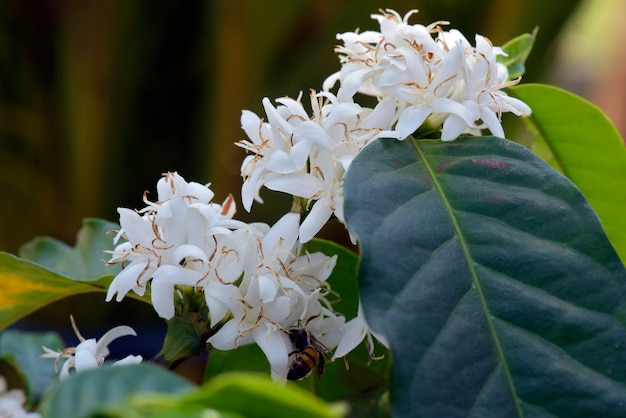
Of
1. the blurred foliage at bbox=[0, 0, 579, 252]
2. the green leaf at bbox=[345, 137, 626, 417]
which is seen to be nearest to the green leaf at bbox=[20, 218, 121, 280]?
the green leaf at bbox=[345, 137, 626, 417]

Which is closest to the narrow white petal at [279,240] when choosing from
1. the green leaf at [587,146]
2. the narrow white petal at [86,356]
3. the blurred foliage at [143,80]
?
the narrow white petal at [86,356]

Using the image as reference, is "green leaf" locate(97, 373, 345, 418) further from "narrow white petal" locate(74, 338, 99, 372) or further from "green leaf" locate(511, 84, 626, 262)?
"green leaf" locate(511, 84, 626, 262)

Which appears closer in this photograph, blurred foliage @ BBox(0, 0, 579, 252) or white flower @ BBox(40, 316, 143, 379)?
white flower @ BBox(40, 316, 143, 379)

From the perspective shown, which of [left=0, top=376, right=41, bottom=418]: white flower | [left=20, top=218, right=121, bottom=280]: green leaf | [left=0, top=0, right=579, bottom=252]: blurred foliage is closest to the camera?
[left=0, top=376, right=41, bottom=418]: white flower

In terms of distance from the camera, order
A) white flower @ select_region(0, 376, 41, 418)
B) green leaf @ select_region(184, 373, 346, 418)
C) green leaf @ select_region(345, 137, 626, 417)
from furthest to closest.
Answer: white flower @ select_region(0, 376, 41, 418)
green leaf @ select_region(345, 137, 626, 417)
green leaf @ select_region(184, 373, 346, 418)

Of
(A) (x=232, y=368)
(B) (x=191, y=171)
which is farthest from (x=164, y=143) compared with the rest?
(A) (x=232, y=368)

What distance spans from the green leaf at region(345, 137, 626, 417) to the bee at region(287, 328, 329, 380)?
69 millimetres

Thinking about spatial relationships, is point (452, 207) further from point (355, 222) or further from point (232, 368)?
point (232, 368)

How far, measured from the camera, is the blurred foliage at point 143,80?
64.6 inches

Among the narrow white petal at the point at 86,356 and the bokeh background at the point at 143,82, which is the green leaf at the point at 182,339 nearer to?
the narrow white petal at the point at 86,356

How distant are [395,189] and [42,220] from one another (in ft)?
5.02

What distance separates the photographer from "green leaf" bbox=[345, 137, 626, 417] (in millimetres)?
323

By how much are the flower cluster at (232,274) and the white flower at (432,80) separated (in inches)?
3.5

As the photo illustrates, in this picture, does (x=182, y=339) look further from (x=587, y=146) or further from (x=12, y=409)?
(x=587, y=146)
